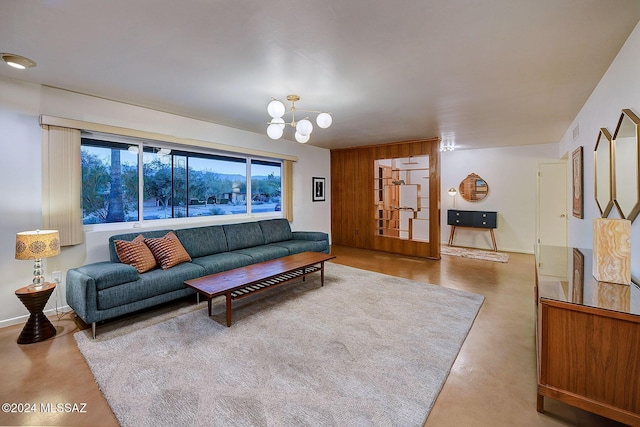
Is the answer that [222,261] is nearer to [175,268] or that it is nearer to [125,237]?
[175,268]

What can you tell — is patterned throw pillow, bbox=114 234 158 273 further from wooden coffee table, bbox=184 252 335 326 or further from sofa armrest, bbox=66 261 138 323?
wooden coffee table, bbox=184 252 335 326


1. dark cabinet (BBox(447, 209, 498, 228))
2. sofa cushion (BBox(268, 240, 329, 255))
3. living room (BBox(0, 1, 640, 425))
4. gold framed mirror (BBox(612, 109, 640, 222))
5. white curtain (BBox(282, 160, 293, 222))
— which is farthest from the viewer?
dark cabinet (BBox(447, 209, 498, 228))

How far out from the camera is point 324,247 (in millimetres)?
5043

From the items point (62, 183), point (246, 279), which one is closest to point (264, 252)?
point (246, 279)

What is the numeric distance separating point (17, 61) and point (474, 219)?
752 cm

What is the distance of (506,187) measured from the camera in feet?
20.8

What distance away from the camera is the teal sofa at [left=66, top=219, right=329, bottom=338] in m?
2.60

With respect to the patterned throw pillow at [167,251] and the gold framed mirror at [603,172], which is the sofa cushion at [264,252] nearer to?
the patterned throw pillow at [167,251]

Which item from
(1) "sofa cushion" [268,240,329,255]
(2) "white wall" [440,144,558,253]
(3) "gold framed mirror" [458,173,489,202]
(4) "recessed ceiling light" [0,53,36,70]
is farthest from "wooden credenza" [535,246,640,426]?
(3) "gold framed mirror" [458,173,489,202]

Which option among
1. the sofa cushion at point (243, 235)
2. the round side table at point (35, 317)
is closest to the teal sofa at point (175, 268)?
the sofa cushion at point (243, 235)

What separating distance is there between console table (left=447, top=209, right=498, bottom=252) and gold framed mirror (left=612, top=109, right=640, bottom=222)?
14.3 feet

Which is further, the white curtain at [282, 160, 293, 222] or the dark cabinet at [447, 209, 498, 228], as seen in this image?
the dark cabinet at [447, 209, 498, 228]

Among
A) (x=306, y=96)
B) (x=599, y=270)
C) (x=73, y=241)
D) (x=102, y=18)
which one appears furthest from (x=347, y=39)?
(x=73, y=241)

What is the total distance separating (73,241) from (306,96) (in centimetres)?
308
